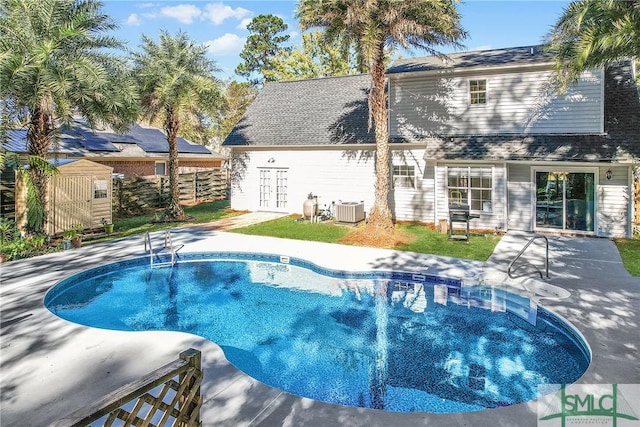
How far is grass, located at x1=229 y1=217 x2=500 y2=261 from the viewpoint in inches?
515

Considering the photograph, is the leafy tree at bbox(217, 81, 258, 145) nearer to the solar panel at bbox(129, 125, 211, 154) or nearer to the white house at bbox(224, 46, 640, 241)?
the solar panel at bbox(129, 125, 211, 154)

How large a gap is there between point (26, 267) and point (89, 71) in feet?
19.6

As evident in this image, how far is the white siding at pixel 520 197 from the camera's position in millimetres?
15680

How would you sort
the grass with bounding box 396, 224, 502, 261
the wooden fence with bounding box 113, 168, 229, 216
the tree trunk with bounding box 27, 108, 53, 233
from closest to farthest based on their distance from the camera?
the grass with bounding box 396, 224, 502, 261
the tree trunk with bounding box 27, 108, 53, 233
the wooden fence with bounding box 113, 168, 229, 216

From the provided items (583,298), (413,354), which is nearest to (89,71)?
(413,354)

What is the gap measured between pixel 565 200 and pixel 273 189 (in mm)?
13075

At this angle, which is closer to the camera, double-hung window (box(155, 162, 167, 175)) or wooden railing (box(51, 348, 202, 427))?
wooden railing (box(51, 348, 202, 427))

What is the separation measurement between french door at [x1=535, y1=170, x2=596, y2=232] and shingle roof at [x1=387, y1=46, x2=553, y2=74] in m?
4.29

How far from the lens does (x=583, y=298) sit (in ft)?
27.9

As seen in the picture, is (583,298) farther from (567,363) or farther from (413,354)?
(413,354)

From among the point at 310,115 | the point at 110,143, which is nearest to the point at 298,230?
the point at 310,115

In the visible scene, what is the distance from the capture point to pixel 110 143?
24656mm

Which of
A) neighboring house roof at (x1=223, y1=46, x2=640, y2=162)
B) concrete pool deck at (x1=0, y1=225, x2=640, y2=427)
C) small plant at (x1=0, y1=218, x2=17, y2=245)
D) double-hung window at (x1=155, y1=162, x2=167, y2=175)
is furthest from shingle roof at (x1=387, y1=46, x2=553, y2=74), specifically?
double-hung window at (x1=155, y1=162, x2=167, y2=175)

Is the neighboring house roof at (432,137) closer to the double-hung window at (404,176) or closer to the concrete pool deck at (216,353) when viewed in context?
the double-hung window at (404,176)
